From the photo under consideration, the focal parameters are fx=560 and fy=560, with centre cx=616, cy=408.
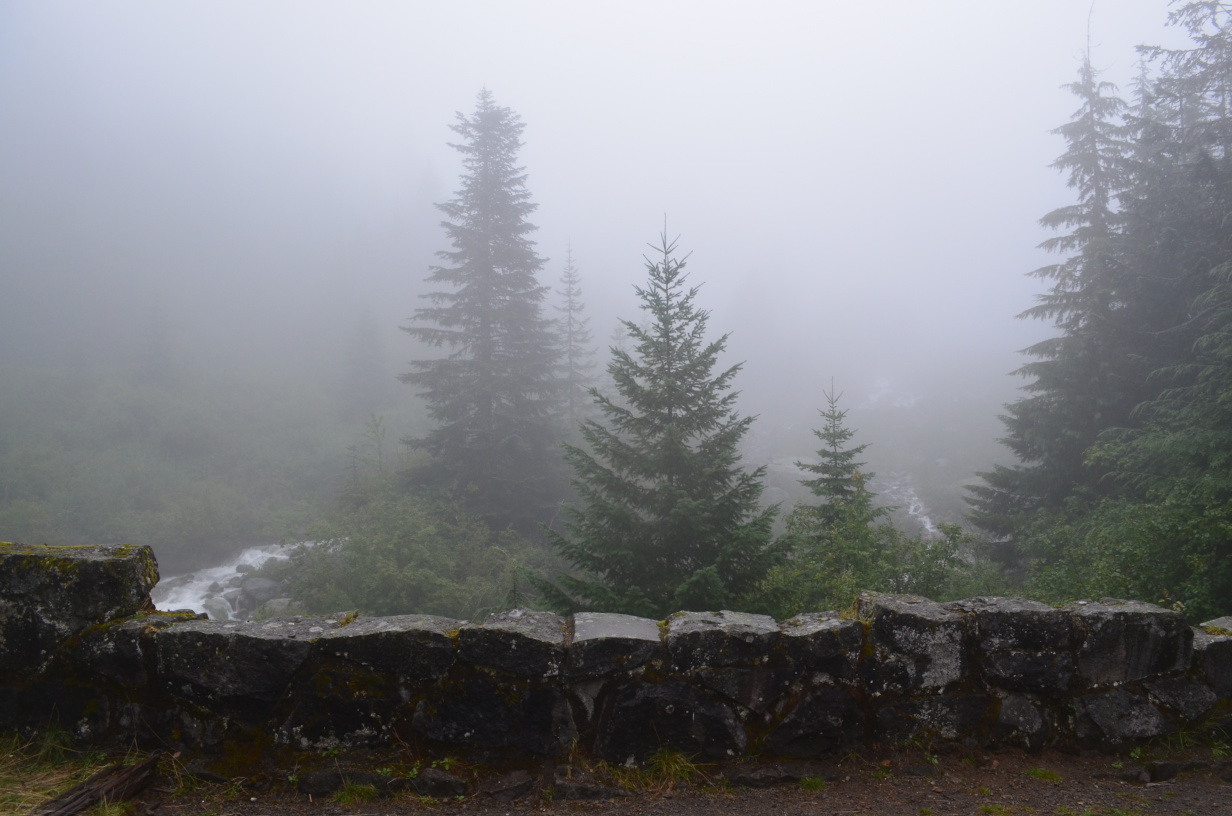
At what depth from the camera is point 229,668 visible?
9.94 ft

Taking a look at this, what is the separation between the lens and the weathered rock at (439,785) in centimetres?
293

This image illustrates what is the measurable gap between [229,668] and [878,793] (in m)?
3.56

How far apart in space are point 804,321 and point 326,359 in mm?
51302

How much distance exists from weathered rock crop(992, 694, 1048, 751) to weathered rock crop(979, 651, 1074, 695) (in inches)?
3.0

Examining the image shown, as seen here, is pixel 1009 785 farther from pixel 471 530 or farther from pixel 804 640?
pixel 471 530

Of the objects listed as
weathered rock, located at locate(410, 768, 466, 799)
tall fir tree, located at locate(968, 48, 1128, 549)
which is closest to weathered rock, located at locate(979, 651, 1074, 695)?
weathered rock, located at locate(410, 768, 466, 799)

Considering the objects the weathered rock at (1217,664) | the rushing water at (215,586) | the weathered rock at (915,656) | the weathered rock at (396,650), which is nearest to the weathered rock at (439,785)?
the weathered rock at (396,650)

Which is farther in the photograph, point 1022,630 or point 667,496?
point 667,496

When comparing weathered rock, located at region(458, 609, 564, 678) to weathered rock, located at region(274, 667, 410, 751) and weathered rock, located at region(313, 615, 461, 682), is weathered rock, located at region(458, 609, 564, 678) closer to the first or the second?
weathered rock, located at region(313, 615, 461, 682)

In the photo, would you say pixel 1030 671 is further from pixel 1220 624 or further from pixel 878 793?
pixel 1220 624

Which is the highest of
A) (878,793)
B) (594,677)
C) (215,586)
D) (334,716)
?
(594,677)

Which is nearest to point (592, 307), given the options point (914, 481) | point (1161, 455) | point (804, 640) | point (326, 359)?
point (326, 359)

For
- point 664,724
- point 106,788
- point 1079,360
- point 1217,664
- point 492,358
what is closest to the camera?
point 106,788

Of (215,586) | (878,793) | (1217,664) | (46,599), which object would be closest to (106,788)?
(46,599)
